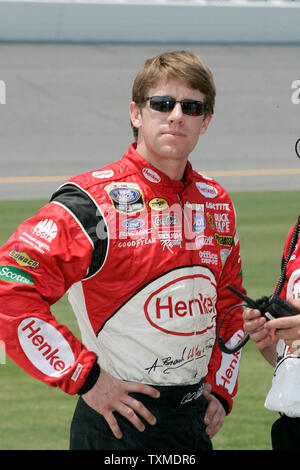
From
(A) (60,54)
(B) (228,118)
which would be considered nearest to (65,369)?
(B) (228,118)

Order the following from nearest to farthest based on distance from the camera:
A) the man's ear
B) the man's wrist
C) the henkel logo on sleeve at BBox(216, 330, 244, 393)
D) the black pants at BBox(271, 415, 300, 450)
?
the man's wrist < the black pants at BBox(271, 415, 300, 450) < the man's ear < the henkel logo on sleeve at BBox(216, 330, 244, 393)

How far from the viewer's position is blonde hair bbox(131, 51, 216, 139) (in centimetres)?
348

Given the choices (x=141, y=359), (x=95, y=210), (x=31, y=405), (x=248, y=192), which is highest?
(x=95, y=210)

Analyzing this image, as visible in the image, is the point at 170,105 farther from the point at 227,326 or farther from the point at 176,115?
the point at 227,326

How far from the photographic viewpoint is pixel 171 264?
340 cm

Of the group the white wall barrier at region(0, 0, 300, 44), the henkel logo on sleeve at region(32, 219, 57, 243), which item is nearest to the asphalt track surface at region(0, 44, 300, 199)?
the white wall barrier at region(0, 0, 300, 44)

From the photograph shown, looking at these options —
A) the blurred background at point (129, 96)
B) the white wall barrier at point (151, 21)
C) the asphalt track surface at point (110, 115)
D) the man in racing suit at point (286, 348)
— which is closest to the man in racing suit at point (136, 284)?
the man in racing suit at point (286, 348)

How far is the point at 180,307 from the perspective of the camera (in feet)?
11.1

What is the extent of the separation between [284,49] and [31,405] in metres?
21.1

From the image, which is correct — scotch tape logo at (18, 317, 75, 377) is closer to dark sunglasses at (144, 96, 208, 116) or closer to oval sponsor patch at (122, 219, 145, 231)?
oval sponsor patch at (122, 219, 145, 231)

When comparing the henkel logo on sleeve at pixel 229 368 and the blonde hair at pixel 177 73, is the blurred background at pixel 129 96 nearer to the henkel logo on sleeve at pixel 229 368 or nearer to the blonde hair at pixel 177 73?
the henkel logo on sleeve at pixel 229 368

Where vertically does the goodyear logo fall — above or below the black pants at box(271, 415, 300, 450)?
above

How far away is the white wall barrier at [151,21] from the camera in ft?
77.8

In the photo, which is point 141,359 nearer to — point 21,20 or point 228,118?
point 228,118
